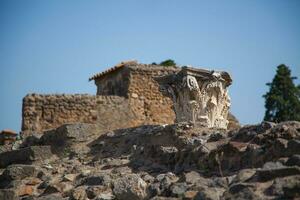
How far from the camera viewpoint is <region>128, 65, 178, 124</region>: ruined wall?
1662 centimetres

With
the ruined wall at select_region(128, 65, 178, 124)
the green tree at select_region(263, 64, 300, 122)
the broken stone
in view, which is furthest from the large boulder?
the green tree at select_region(263, 64, 300, 122)

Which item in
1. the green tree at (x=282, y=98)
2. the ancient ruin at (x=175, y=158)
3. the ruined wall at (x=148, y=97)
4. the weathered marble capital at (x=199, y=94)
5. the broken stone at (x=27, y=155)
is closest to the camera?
the ancient ruin at (x=175, y=158)

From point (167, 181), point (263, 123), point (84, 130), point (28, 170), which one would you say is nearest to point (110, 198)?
point (167, 181)

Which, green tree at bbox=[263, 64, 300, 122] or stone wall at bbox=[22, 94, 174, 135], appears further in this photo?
green tree at bbox=[263, 64, 300, 122]

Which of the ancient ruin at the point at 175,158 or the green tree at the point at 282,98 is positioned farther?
the green tree at the point at 282,98

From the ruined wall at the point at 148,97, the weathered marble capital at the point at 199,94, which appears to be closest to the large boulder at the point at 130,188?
the weathered marble capital at the point at 199,94

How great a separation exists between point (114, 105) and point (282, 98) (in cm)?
1401

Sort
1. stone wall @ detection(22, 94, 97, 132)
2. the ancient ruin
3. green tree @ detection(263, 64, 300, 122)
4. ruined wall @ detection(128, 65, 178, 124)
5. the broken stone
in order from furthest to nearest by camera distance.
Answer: green tree @ detection(263, 64, 300, 122)
ruined wall @ detection(128, 65, 178, 124)
stone wall @ detection(22, 94, 97, 132)
the broken stone
the ancient ruin

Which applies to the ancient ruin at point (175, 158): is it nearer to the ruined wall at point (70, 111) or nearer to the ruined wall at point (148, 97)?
the ruined wall at point (70, 111)

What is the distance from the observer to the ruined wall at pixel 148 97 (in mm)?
16625

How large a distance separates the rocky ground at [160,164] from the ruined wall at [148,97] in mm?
6484

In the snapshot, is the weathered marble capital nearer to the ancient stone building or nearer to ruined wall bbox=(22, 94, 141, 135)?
the ancient stone building

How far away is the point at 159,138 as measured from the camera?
8.14 metres

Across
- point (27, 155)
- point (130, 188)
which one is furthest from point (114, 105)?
point (130, 188)
